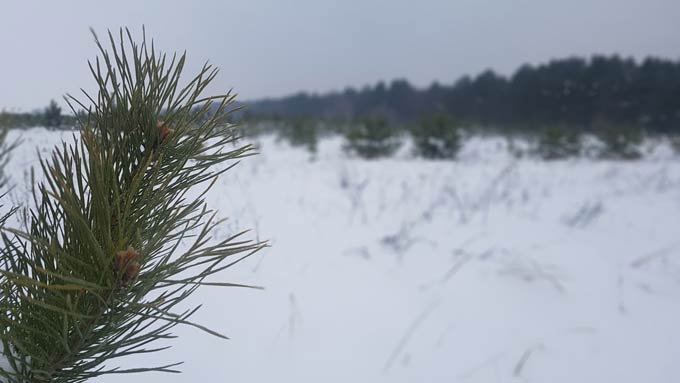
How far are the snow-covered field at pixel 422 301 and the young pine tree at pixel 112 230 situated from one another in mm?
187

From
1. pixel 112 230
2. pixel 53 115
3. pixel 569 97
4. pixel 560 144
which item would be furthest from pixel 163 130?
pixel 569 97

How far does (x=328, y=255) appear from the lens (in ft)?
6.12

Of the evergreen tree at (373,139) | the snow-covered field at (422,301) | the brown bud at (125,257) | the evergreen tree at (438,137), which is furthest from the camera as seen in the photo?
the evergreen tree at (373,139)

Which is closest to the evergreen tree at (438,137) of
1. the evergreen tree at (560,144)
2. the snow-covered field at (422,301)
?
the evergreen tree at (560,144)

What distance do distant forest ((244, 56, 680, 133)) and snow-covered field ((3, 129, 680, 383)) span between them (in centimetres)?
1194

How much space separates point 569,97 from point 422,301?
25.6m

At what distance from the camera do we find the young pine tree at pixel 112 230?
445mm

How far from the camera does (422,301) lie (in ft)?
5.67

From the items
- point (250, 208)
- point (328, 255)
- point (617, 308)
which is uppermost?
point (250, 208)

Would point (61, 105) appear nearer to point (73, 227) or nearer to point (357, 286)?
point (73, 227)

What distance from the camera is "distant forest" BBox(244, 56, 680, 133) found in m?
20.2

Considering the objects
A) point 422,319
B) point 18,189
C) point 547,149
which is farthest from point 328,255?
point 547,149

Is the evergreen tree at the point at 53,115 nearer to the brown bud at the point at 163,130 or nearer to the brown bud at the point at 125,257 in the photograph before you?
the brown bud at the point at 163,130

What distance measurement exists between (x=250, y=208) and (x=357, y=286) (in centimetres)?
87
